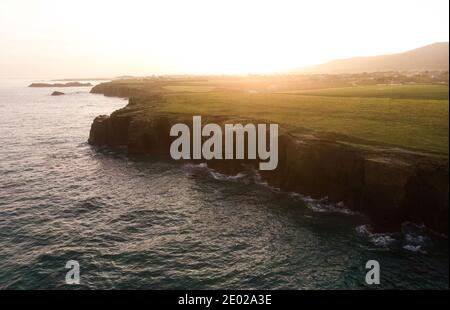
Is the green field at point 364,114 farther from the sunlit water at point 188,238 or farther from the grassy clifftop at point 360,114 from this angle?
the sunlit water at point 188,238

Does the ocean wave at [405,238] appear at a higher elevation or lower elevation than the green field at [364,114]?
lower

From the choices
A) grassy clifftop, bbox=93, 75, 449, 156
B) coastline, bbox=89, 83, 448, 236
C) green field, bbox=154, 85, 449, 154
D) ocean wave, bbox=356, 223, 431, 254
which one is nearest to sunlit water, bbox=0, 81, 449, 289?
ocean wave, bbox=356, 223, 431, 254

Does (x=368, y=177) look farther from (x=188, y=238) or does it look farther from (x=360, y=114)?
(x=360, y=114)

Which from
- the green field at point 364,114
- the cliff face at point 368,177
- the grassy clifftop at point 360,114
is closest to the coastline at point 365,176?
the cliff face at point 368,177

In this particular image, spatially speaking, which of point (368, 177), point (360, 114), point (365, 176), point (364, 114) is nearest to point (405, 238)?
point (368, 177)
